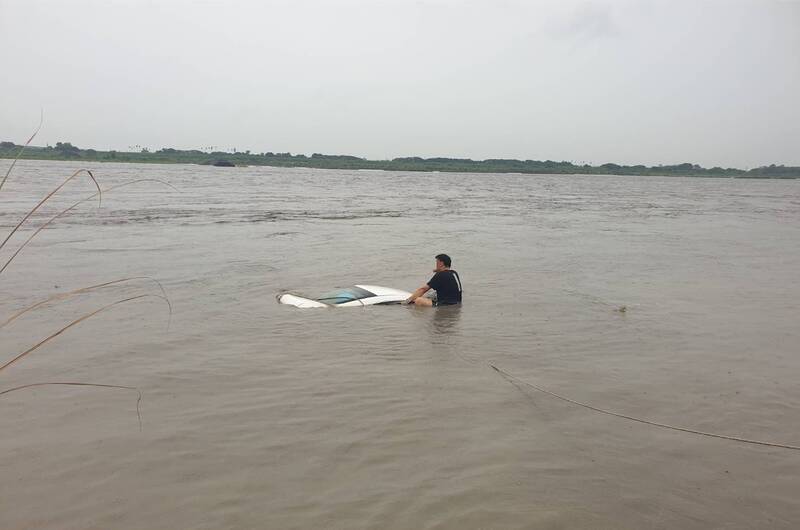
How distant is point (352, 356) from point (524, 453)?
3088 mm

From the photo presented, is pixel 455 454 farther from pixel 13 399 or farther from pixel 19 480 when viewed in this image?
pixel 13 399

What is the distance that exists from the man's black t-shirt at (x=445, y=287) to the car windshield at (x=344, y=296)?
1190 mm

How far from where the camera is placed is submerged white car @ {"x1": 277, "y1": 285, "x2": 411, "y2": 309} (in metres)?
10.3

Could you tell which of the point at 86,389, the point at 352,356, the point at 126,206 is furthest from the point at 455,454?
the point at 126,206

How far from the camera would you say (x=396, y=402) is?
5992 mm

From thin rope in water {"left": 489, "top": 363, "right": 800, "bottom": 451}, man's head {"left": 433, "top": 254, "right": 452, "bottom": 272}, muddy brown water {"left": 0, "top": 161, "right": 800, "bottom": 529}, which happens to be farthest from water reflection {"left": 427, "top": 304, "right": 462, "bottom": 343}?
thin rope in water {"left": 489, "top": 363, "right": 800, "bottom": 451}

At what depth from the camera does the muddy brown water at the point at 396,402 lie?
4.18 meters

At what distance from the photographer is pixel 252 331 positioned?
8602mm

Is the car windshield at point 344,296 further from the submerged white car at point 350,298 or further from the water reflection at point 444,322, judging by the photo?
the water reflection at point 444,322

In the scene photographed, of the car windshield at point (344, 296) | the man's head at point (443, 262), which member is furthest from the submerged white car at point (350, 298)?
the man's head at point (443, 262)

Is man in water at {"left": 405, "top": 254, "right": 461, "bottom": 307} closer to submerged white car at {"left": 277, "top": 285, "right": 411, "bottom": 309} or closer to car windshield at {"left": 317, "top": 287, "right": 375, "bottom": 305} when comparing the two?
submerged white car at {"left": 277, "top": 285, "right": 411, "bottom": 309}

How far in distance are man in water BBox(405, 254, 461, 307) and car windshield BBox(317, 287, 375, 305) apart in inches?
34.0

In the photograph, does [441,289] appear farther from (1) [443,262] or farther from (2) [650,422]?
(2) [650,422]

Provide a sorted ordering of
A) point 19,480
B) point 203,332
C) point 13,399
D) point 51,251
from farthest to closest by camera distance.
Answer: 1. point 51,251
2. point 203,332
3. point 13,399
4. point 19,480
